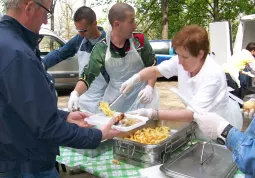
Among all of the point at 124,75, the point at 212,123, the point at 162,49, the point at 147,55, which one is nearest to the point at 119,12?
the point at 147,55

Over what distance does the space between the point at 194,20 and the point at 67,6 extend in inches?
319

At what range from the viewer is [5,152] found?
1.29 m

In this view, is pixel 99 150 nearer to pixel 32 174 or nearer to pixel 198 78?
pixel 32 174

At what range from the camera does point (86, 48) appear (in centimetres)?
310

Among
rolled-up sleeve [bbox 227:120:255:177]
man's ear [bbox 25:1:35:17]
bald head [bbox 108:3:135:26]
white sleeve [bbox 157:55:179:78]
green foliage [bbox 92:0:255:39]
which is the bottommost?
rolled-up sleeve [bbox 227:120:255:177]

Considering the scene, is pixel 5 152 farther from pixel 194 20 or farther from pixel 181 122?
pixel 194 20

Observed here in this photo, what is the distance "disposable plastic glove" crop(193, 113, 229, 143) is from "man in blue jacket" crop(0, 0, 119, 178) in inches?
23.6

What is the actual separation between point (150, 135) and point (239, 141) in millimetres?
848

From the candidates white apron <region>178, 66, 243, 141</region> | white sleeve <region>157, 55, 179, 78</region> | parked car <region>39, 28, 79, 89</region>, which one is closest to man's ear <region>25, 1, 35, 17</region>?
white apron <region>178, 66, 243, 141</region>

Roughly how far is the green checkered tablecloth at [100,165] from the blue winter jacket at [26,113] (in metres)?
0.42

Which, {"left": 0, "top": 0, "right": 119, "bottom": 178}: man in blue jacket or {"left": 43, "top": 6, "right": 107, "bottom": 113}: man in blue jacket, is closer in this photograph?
{"left": 0, "top": 0, "right": 119, "bottom": 178}: man in blue jacket

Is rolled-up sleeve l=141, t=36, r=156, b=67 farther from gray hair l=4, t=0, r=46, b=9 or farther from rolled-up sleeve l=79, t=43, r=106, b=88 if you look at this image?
gray hair l=4, t=0, r=46, b=9

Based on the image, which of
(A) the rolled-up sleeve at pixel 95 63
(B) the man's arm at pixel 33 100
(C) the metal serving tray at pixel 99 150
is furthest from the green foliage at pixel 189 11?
(B) the man's arm at pixel 33 100

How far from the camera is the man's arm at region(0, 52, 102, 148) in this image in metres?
1.14
